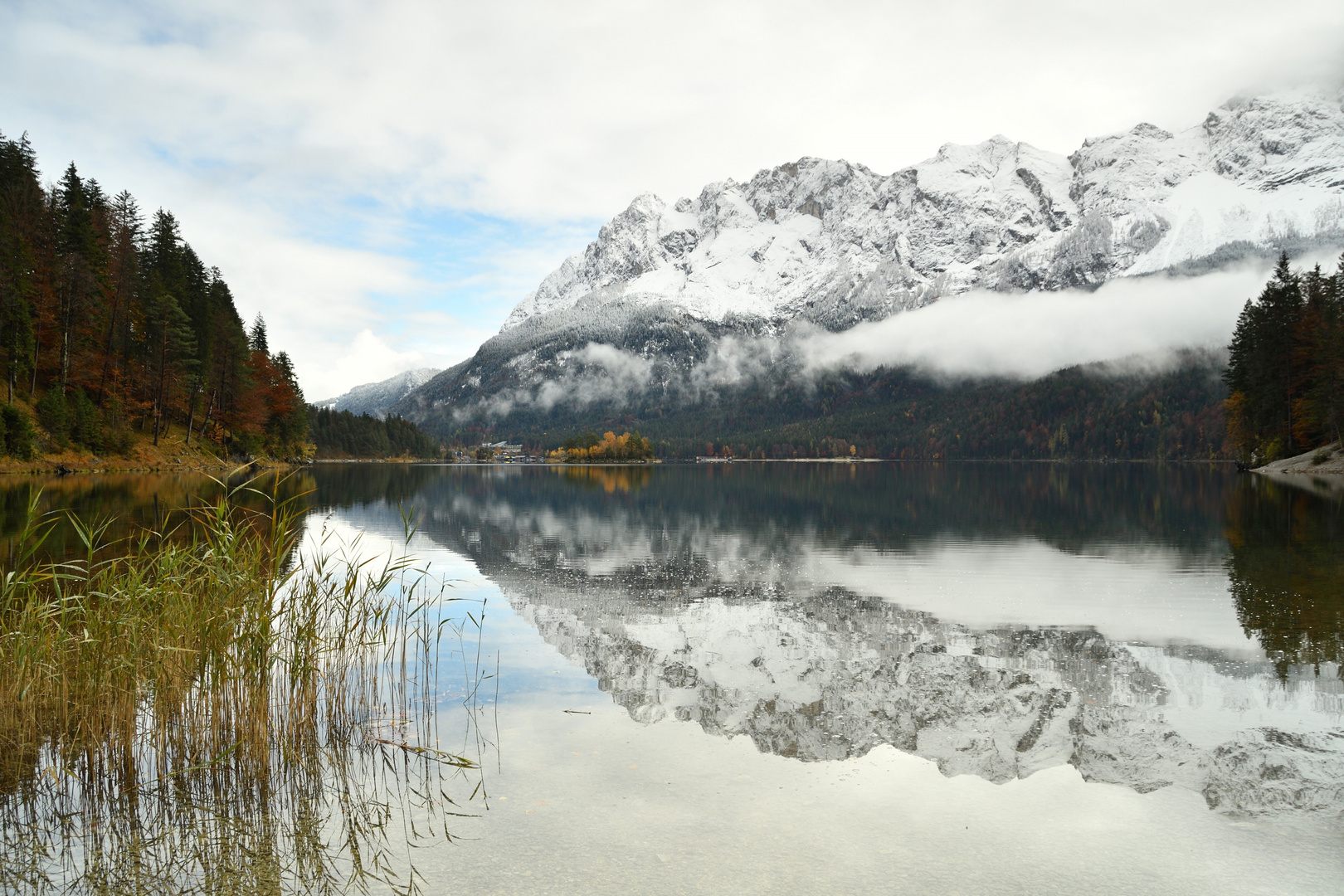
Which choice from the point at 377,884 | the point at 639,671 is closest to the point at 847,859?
the point at 377,884

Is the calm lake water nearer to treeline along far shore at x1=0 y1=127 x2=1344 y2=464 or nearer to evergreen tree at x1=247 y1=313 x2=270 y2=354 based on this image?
treeline along far shore at x1=0 y1=127 x2=1344 y2=464

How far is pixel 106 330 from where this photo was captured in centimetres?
5619

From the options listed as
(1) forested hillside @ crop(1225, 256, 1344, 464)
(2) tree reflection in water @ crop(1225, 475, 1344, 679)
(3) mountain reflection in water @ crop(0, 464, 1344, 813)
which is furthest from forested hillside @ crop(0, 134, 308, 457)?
(1) forested hillside @ crop(1225, 256, 1344, 464)

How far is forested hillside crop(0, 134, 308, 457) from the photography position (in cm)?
4747

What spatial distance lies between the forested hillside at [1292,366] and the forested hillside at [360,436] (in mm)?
122089

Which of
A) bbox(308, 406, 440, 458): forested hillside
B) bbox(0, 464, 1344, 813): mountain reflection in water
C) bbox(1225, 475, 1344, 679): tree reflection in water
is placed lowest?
bbox(0, 464, 1344, 813): mountain reflection in water

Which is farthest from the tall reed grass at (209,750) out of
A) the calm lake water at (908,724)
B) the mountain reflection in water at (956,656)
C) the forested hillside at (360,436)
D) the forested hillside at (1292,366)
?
the forested hillside at (360,436)

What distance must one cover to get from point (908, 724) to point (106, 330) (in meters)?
65.0

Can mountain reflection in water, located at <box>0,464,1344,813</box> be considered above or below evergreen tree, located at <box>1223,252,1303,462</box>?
below

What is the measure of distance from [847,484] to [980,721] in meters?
64.5

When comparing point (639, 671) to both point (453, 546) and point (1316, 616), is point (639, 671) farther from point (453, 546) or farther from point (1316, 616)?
point (453, 546)

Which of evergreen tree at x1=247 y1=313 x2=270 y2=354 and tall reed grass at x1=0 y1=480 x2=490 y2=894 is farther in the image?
evergreen tree at x1=247 y1=313 x2=270 y2=354

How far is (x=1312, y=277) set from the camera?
216 ft

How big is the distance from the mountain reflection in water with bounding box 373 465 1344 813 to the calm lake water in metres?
0.06
